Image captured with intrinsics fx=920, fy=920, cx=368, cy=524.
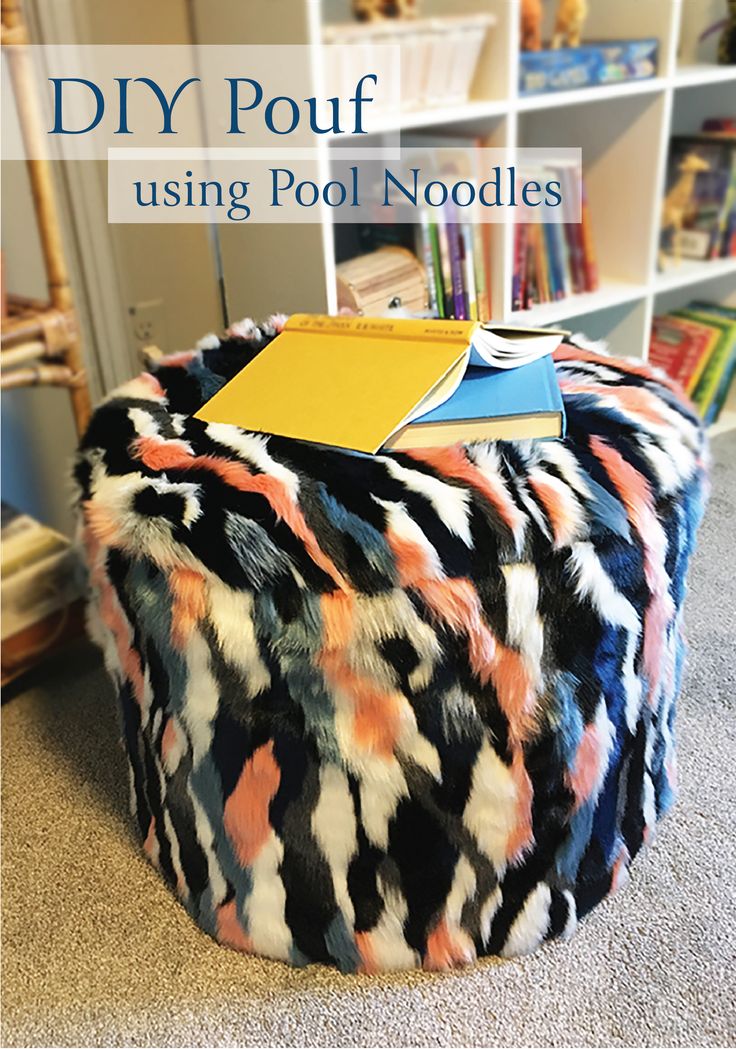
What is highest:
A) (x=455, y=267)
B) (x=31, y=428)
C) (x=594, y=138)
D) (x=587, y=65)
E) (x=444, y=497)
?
(x=587, y=65)

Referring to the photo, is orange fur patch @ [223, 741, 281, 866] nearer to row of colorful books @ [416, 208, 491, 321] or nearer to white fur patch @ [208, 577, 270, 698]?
white fur patch @ [208, 577, 270, 698]

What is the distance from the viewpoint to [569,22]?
1.61 metres

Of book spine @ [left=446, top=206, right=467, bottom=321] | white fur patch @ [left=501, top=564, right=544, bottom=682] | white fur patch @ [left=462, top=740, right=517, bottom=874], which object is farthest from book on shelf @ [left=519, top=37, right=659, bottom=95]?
white fur patch @ [left=462, top=740, right=517, bottom=874]

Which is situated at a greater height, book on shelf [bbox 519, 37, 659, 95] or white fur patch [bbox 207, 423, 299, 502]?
book on shelf [bbox 519, 37, 659, 95]

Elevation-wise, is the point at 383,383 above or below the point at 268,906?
above

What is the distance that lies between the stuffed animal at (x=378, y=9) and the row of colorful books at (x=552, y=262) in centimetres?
44

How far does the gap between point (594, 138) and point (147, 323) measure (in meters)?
0.94

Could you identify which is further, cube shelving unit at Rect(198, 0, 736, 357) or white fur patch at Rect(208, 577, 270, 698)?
cube shelving unit at Rect(198, 0, 736, 357)

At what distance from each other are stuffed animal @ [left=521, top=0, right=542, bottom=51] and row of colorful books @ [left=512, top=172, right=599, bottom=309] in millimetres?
292

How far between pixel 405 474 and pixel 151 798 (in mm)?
471

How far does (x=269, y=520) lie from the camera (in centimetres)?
83

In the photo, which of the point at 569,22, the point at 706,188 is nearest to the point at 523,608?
the point at 569,22

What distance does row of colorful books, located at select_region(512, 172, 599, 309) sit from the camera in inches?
67.1

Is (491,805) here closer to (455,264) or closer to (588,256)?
(455,264)
